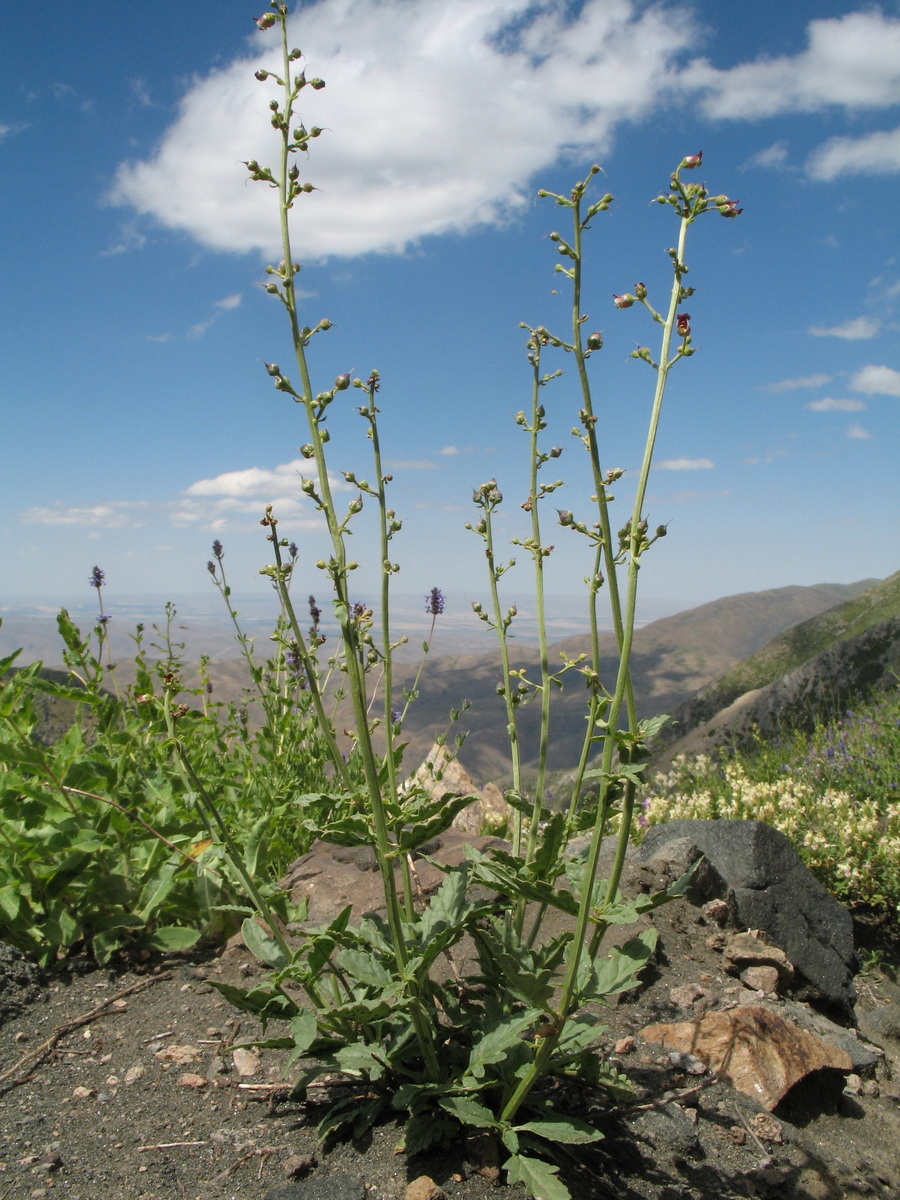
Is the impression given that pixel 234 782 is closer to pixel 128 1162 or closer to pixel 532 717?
pixel 128 1162

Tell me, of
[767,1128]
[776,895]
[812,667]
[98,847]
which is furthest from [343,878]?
[812,667]

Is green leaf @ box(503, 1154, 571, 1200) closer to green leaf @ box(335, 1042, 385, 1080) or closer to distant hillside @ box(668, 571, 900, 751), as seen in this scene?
green leaf @ box(335, 1042, 385, 1080)

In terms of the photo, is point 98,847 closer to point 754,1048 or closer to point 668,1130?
point 668,1130

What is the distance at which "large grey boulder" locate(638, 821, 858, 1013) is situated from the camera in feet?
13.3

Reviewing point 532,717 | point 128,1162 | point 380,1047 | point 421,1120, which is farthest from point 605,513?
point 532,717

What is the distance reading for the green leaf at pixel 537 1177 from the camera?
5.85ft

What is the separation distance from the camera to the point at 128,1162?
2250mm

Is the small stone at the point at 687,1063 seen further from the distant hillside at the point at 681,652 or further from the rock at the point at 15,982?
the distant hillside at the point at 681,652

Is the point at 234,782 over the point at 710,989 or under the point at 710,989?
over

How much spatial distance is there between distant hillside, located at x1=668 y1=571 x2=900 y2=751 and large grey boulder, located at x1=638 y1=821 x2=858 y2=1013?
14.0ft

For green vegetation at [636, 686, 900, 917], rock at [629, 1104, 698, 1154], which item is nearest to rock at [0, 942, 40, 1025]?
rock at [629, 1104, 698, 1154]

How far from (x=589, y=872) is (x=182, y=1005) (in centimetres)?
216

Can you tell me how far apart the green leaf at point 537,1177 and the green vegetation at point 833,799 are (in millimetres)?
3742

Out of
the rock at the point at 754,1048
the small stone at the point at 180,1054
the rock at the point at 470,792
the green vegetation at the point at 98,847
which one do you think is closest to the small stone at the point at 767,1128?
the rock at the point at 754,1048
